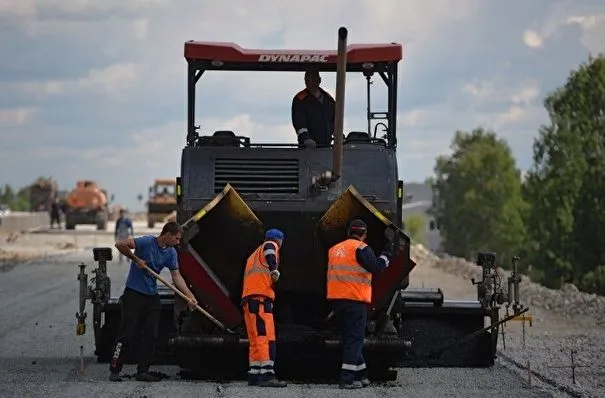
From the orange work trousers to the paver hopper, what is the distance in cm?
25

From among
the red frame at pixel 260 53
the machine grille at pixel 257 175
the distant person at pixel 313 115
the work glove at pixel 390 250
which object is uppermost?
the red frame at pixel 260 53

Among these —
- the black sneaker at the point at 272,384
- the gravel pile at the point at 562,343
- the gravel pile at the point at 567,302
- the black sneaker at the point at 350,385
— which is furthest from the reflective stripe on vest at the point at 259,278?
the gravel pile at the point at 567,302

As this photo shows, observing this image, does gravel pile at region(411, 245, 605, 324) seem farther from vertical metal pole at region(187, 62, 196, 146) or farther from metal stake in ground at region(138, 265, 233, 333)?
metal stake in ground at region(138, 265, 233, 333)

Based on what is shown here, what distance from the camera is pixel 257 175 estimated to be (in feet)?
47.8

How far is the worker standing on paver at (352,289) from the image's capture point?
13719 mm

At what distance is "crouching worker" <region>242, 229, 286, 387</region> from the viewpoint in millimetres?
13789

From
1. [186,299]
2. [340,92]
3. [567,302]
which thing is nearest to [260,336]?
[186,299]

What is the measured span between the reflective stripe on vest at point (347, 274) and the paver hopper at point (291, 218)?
32cm

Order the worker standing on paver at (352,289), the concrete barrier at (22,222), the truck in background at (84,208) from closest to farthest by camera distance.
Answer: the worker standing on paver at (352,289)
the concrete barrier at (22,222)
the truck in background at (84,208)

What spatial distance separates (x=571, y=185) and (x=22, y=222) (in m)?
29.9

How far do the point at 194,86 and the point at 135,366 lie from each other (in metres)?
3.33

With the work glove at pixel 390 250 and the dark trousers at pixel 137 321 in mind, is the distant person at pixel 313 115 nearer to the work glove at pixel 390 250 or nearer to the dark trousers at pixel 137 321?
the work glove at pixel 390 250

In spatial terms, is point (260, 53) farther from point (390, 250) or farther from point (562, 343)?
point (562, 343)

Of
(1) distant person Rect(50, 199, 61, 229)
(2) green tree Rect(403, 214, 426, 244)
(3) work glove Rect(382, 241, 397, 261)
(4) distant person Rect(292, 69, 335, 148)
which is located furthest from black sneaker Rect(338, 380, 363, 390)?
(2) green tree Rect(403, 214, 426, 244)
